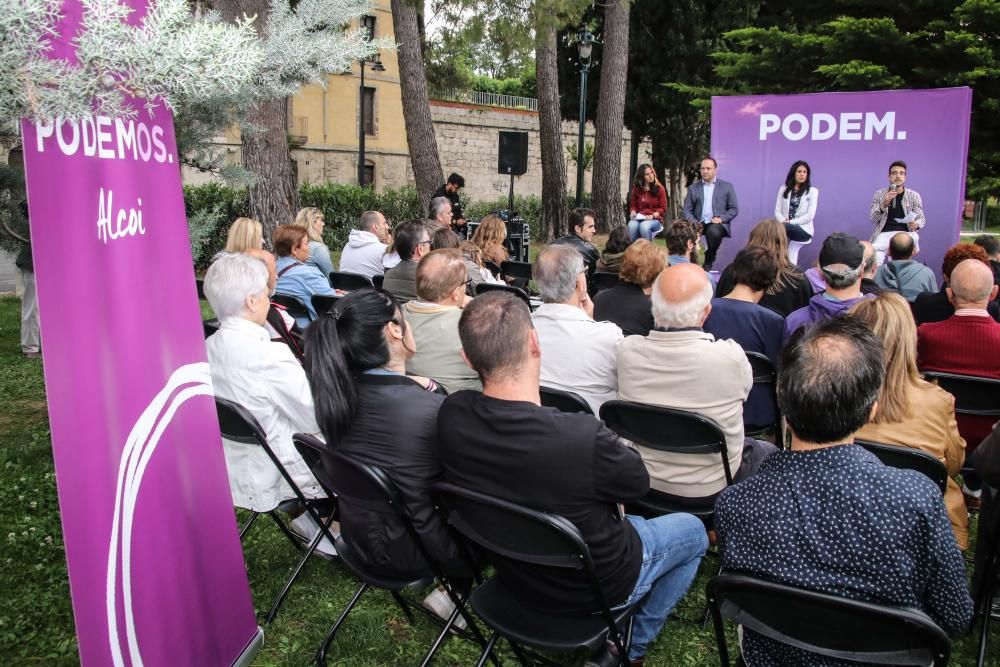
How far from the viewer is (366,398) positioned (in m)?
2.52

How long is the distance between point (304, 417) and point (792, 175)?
7638mm

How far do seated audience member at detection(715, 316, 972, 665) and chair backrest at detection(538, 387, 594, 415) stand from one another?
3.74 feet

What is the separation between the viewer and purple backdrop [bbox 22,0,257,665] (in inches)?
72.0

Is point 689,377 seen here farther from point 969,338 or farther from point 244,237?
point 244,237

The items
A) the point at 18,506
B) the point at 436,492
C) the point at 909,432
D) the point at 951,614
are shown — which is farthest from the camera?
the point at 18,506

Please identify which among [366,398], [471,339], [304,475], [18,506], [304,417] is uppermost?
[471,339]

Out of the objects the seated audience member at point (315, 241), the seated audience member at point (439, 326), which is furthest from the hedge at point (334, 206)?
the seated audience member at point (439, 326)

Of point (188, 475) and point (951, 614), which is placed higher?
point (188, 475)

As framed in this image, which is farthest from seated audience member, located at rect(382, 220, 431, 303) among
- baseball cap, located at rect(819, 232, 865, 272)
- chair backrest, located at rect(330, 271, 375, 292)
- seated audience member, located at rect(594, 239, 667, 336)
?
baseball cap, located at rect(819, 232, 865, 272)

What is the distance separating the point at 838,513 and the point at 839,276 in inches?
101

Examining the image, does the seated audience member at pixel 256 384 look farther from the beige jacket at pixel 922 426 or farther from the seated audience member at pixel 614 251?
the seated audience member at pixel 614 251

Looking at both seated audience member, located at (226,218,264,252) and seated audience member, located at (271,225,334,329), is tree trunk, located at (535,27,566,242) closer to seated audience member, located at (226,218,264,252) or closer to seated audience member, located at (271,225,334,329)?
seated audience member, located at (271,225,334,329)

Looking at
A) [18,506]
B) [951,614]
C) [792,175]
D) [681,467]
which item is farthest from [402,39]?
[951,614]

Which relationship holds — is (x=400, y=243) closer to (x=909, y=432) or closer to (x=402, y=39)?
(x=909, y=432)
